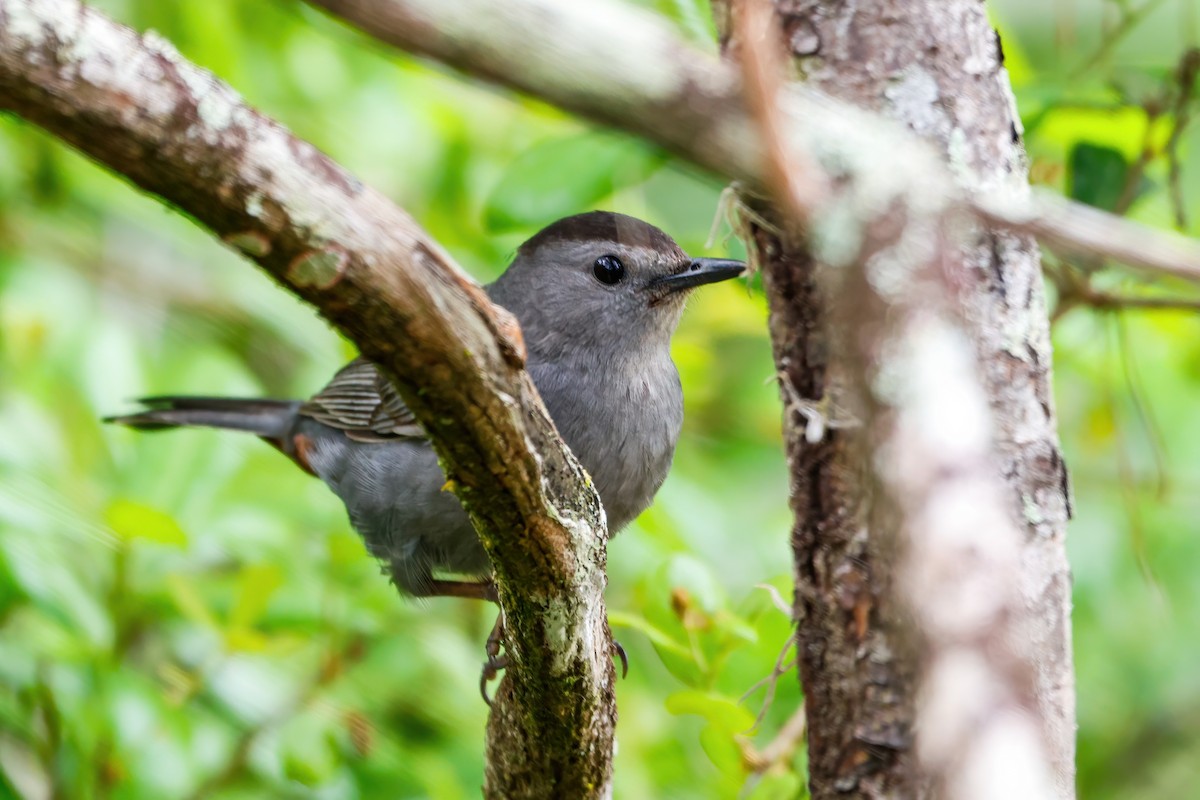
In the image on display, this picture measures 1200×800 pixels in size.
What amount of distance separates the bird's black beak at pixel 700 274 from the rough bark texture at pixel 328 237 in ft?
4.02

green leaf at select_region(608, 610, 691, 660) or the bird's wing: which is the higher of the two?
the bird's wing

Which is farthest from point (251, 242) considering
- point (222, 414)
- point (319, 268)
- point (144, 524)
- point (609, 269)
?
point (222, 414)

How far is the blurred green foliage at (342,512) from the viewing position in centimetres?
303

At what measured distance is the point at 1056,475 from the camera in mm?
2268

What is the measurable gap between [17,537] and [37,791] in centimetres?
111

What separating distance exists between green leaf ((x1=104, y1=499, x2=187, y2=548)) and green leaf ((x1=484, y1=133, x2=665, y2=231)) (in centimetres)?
112

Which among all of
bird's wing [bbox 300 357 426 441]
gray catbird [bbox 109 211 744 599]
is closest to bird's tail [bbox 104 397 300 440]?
bird's wing [bbox 300 357 426 441]

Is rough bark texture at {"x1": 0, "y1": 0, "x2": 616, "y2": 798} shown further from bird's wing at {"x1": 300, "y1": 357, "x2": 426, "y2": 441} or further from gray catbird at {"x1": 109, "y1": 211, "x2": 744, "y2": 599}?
bird's wing at {"x1": 300, "y1": 357, "x2": 426, "y2": 441}

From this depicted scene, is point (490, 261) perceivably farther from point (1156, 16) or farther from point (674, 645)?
point (1156, 16)

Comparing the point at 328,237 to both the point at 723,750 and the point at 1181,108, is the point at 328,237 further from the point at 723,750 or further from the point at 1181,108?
the point at 1181,108

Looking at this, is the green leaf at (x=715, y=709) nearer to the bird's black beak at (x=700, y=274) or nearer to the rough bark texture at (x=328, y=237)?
the rough bark texture at (x=328, y=237)

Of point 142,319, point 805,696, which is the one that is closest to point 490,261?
point 142,319

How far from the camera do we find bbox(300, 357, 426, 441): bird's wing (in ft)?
11.9

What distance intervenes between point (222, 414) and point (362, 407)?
787mm
